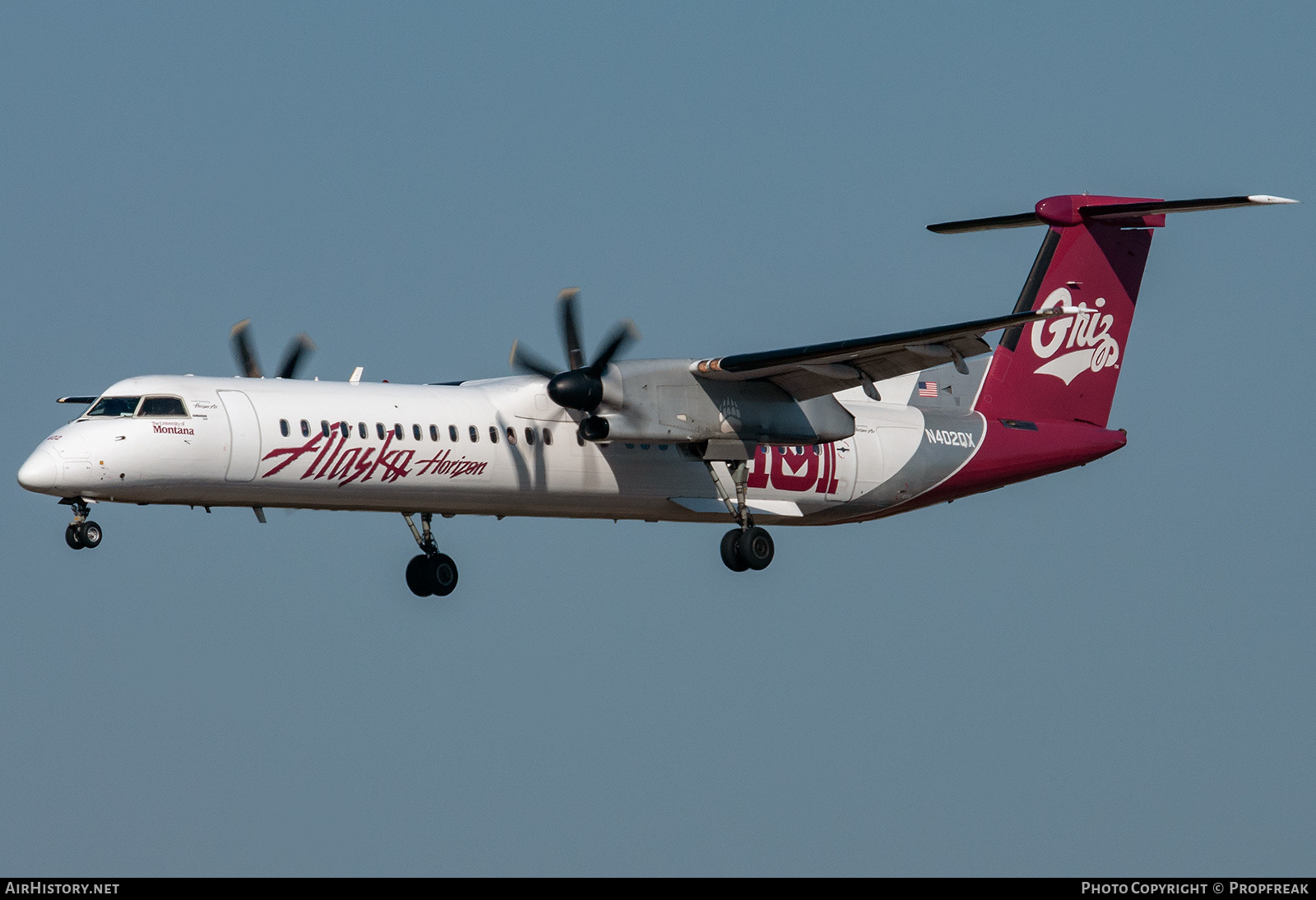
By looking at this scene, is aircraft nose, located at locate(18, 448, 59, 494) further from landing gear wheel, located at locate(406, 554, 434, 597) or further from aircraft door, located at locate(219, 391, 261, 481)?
landing gear wheel, located at locate(406, 554, 434, 597)

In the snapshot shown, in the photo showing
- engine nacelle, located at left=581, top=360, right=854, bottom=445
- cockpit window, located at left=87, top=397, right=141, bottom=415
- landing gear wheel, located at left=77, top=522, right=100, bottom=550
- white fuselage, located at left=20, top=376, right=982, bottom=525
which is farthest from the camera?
engine nacelle, located at left=581, top=360, right=854, bottom=445

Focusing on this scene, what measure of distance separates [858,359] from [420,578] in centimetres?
720

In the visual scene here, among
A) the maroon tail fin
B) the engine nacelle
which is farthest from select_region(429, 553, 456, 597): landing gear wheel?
the maroon tail fin

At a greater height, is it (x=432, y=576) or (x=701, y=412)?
(x=701, y=412)

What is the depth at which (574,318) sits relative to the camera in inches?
1019

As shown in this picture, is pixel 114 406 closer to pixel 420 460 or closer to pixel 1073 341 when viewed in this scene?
pixel 420 460

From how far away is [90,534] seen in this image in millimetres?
21469

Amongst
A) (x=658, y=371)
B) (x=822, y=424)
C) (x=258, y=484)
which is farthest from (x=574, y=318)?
(x=258, y=484)

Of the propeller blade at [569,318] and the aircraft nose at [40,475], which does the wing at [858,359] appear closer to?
the propeller blade at [569,318]

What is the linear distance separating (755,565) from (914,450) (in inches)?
145

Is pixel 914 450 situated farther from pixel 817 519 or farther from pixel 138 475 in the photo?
pixel 138 475

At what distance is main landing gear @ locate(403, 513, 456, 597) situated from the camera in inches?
1035

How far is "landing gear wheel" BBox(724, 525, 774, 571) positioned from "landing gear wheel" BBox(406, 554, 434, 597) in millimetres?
4585

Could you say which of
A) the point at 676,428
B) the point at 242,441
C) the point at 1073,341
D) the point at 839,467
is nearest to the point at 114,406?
the point at 242,441
